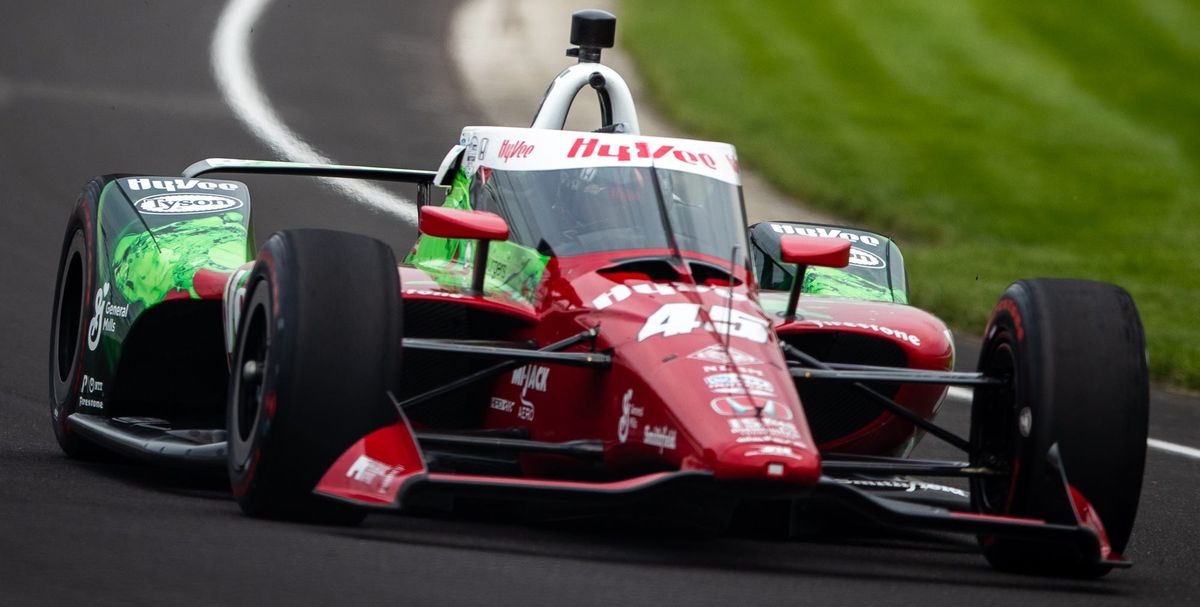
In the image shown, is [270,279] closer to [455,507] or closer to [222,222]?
[455,507]

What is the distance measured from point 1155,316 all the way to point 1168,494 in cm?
551

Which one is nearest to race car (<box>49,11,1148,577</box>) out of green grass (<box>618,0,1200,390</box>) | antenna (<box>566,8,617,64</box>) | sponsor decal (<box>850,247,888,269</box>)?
antenna (<box>566,8,617,64</box>)

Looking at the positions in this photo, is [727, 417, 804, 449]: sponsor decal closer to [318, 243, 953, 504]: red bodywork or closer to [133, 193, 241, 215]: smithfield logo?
[318, 243, 953, 504]: red bodywork

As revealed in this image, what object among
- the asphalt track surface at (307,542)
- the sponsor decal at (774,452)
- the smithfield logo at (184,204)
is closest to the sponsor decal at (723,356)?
the sponsor decal at (774,452)

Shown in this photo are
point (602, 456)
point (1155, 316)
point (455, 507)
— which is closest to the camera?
point (602, 456)

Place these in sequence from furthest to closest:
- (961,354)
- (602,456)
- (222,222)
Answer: (961,354) → (222,222) → (602,456)

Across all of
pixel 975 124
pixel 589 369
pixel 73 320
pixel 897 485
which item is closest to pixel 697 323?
pixel 589 369

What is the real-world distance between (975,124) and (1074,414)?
1445cm

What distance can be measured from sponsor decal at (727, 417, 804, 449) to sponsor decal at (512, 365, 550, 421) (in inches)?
44.1

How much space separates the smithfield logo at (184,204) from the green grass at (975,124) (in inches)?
236

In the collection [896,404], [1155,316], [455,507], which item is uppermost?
[896,404]

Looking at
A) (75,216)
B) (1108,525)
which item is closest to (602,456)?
(1108,525)

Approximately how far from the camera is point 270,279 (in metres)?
6.68

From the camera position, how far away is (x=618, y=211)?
7.38 metres
